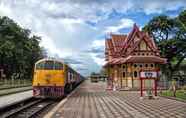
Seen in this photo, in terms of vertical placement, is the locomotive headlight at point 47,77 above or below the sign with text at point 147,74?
below

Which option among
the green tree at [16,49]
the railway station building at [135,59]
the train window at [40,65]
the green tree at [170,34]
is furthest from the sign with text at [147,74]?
the green tree at [16,49]

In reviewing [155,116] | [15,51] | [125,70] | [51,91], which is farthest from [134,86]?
[15,51]

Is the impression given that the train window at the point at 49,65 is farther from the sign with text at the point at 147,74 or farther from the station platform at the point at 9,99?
the sign with text at the point at 147,74

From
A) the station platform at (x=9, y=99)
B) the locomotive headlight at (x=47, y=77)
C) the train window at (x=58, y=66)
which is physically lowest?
the station platform at (x=9, y=99)

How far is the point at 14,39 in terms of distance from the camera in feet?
293

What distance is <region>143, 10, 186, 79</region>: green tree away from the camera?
64.4m

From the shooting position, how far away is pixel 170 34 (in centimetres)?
6731

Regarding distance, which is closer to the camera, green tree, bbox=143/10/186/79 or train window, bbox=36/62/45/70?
train window, bbox=36/62/45/70

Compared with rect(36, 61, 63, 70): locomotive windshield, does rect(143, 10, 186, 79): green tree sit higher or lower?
higher

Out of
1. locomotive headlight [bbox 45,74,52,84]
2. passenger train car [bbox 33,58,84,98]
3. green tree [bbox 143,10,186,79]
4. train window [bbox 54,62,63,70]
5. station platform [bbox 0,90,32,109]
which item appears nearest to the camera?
station platform [bbox 0,90,32,109]

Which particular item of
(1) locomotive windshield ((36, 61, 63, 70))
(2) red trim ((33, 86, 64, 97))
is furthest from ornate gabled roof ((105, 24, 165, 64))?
(2) red trim ((33, 86, 64, 97))

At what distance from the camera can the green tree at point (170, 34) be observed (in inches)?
2534

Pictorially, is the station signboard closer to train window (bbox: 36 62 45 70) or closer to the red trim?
the red trim

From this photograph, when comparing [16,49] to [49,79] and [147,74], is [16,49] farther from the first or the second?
[147,74]
